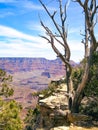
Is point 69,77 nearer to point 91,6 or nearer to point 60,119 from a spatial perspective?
point 60,119

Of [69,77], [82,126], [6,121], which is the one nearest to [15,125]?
[6,121]

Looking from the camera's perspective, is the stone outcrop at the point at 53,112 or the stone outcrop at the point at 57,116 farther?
the stone outcrop at the point at 53,112

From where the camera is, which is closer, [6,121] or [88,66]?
[88,66]

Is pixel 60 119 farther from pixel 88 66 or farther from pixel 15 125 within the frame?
pixel 15 125

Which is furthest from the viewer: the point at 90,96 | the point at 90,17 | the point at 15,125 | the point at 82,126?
the point at 15,125

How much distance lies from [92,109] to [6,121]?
18920mm

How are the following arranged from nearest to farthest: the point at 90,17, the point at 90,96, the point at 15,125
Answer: the point at 90,17 → the point at 90,96 → the point at 15,125

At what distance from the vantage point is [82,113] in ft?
63.8

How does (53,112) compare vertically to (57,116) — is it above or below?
above

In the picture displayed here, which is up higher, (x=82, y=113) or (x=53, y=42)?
(x=53, y=42)

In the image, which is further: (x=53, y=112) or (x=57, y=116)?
(x=53, y=112)

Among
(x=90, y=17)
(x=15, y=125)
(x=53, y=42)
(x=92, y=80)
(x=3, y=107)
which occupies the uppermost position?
(x=90, y=17)

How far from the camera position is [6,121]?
1393 inches

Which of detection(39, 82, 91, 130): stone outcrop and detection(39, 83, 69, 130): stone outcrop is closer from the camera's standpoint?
detection(39, 82, 91, 130): stone outcrop
